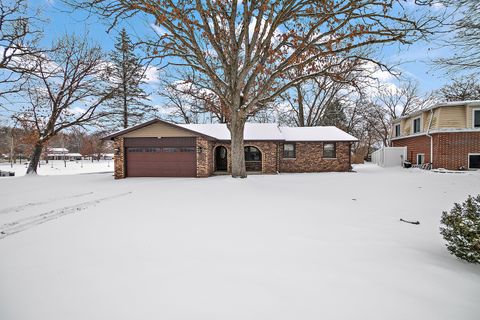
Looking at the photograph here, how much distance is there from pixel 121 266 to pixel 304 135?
17.1 m

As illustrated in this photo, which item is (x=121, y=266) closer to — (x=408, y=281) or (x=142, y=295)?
(x=142, y=295)

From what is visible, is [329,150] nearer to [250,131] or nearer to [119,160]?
[250,131]

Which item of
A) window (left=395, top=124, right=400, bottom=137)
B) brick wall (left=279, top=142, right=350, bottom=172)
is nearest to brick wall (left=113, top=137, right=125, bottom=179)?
brick wall (left=279, top=142, right=350, bottom=172)

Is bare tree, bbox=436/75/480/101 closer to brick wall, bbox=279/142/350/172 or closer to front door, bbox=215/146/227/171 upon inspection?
brick wall, bbox=279/142/350/172

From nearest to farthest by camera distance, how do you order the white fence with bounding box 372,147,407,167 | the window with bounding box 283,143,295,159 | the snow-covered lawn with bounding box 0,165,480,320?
the snow-covered lawn with bounding box 0,165,480,320 < the window with bounding box 283,143,295,159 < the white fence with bounding box 372,147,407,167

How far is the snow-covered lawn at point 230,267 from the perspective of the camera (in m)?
2.03

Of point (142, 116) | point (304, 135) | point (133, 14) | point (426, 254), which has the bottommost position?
point (426, 254)

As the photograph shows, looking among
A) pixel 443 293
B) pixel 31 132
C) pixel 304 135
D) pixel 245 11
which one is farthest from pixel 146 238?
pixel 31 132

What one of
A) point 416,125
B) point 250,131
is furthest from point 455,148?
point 250,131

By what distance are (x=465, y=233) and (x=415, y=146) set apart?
21208mm

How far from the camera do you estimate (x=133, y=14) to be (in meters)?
9.70

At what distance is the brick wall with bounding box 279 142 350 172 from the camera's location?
17.6m

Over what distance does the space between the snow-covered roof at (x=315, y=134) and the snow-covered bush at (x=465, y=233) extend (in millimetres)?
14177

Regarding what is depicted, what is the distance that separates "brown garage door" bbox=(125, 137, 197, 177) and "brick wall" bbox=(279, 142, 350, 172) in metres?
7.73
